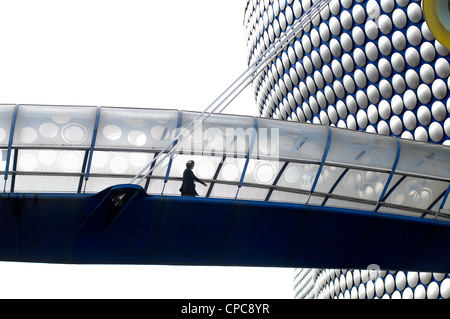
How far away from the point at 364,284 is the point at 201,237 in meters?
23.5

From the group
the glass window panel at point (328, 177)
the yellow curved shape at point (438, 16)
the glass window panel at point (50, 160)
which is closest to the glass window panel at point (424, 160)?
the glass window panel at point (328, 177)

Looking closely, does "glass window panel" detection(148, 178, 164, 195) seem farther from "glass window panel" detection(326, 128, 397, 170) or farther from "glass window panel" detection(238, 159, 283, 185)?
"glass window panel" detection(326, 128, 397, 170)

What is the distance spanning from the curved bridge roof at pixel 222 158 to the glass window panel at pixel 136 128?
2 centimetres

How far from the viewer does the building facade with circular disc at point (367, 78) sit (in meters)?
24.8

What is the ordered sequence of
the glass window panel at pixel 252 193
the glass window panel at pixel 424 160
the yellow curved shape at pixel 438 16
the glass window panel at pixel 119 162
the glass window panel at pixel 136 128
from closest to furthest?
the yellow curved shape at pixel 438 16
the glass window panel at pixel 136 128
the glass window panel at pixel 119 162
the glass window panel at pixel 252 193
the glass window panel at pixel 424 160

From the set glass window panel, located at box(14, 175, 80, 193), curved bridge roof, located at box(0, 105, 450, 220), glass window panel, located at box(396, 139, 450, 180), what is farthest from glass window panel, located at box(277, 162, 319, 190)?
glass window panel, located at box(14, 175, 80, 193)

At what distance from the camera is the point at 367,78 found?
29.4 metres

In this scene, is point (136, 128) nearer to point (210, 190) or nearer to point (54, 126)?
point (54, 126)

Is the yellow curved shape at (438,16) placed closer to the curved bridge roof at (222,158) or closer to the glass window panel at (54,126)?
the curved bridge roof at (222,158)

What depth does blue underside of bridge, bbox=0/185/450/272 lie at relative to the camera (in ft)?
35.5

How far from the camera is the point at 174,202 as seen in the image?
36.9 feet

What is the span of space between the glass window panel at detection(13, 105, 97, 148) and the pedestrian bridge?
0.02 m

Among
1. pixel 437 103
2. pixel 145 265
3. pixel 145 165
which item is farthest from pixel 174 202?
pixel 437 103
